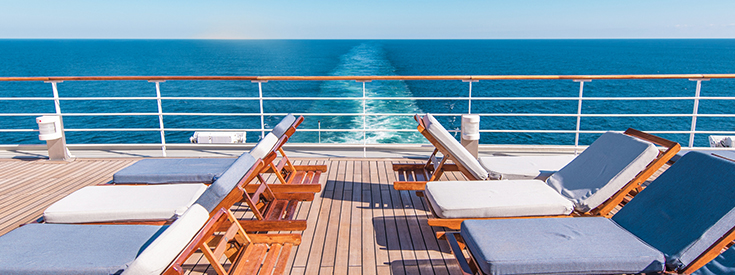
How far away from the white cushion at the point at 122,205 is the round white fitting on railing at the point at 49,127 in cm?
190

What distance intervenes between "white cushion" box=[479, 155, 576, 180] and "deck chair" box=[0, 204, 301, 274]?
1427 mm

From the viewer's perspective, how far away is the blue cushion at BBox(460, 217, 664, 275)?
1524 mm

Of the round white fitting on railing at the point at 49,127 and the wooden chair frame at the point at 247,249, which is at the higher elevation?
the round white fitting on railing at the point at 49,127

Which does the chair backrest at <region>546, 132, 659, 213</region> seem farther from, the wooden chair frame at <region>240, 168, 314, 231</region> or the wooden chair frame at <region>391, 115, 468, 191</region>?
the wooden chair frame at <region>240, 168, 314, 231</region>

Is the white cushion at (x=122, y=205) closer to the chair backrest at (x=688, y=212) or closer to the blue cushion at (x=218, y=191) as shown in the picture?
the blue cushion at (x=218, y=191)

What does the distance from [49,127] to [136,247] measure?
289cm

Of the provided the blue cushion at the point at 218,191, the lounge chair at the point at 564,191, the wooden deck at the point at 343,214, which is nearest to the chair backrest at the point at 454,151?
the lounge chair at the point at 564,191

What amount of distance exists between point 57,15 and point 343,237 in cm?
5719

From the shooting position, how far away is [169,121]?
2053 cm

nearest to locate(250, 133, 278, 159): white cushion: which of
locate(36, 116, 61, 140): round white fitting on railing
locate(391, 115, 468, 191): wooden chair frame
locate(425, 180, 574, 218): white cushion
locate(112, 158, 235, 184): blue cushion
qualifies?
locate(112, 158, 235, 184): blue cushion

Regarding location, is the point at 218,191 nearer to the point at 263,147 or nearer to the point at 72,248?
the point at 72,248

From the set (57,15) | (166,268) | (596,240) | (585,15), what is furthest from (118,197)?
(57,15)

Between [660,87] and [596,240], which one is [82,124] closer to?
[596,240]

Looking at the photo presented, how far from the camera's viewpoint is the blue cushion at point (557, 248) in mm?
1524
